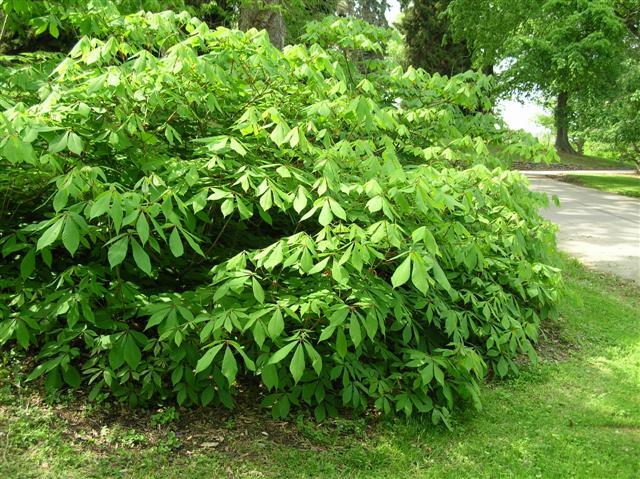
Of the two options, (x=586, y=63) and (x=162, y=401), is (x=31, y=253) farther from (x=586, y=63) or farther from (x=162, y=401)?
(x=586, y=63)

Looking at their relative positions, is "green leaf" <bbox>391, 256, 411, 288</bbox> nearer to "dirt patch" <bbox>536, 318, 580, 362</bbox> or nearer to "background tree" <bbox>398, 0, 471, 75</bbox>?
"dirt patch" <bbox>536, 318, 580, 362</bbox>

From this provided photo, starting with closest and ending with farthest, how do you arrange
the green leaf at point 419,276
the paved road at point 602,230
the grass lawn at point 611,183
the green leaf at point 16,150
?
the green leaf at point 16,150 < the green leaf at point 419,276 < the paved road at point 602,230 < the grass lawn at point 611,183

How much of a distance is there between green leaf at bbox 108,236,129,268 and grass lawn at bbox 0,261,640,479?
1020 mm

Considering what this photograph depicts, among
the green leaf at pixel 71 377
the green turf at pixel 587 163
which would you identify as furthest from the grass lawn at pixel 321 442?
the green turf at pixel 587 163

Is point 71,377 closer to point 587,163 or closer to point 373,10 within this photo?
point 373,10

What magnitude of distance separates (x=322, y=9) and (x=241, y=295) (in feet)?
45.5

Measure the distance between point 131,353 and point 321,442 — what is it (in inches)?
44.1

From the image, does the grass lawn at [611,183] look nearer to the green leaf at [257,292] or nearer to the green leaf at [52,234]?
the green leaf at [257,292]

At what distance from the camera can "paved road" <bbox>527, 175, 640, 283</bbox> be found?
834 cm

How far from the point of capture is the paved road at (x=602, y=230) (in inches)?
328

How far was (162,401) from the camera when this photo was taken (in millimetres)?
3348

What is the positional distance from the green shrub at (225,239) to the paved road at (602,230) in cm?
491

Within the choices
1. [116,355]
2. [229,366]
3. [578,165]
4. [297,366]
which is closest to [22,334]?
[116,355]

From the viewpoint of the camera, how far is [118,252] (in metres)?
2.46
